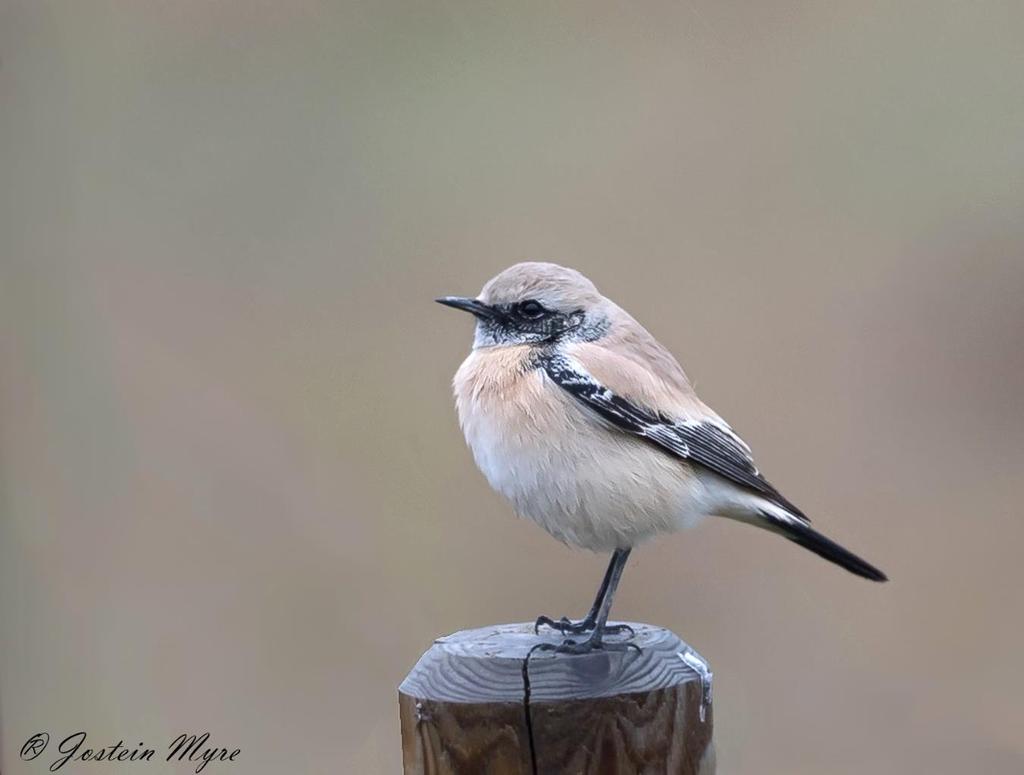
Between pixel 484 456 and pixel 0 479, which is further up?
pixel 484 456

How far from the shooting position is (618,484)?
134 inches

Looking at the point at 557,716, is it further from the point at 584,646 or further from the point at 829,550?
the point at 829,550

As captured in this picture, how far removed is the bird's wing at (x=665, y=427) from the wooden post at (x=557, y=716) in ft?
3.09

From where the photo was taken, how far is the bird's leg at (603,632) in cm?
272

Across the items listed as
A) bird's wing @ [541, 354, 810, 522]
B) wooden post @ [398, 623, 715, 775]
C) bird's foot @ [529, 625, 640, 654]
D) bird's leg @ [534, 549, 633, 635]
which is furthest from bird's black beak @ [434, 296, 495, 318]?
wooden post @ [398, 623, 715, 775]

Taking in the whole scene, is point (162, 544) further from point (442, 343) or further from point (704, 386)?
point (704, 386)

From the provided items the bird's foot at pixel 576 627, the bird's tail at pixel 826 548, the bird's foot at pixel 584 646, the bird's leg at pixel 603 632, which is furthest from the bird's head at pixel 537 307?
the bird's foot at pixel 584 646

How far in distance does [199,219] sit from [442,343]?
130cm

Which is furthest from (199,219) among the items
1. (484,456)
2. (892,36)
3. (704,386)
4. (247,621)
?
(892,36)

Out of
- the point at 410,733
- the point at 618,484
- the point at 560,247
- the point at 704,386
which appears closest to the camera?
the point at 410,733

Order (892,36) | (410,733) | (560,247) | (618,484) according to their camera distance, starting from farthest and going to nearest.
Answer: (892,36) < (560,247) < (618,484) < (410,733)

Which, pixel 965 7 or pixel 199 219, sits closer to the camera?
pixel 199 219
